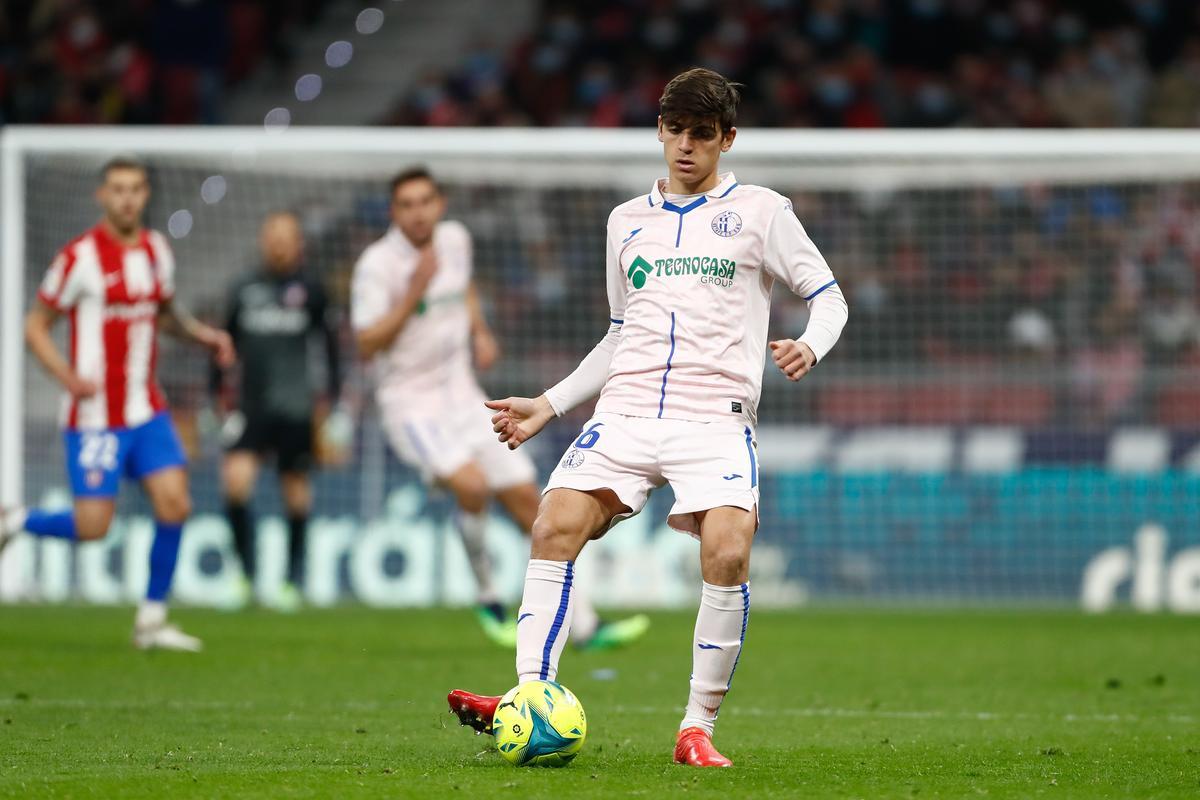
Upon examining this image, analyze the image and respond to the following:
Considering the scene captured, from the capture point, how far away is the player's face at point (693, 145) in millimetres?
5258

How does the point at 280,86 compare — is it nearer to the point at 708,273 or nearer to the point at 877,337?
the point at 877,337

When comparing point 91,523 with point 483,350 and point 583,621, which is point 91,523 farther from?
point 583,621

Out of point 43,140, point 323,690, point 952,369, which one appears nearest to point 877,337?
point 952,369

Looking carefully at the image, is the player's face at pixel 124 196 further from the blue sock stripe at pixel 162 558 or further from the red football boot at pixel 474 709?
the red football boot at pixel 474 709

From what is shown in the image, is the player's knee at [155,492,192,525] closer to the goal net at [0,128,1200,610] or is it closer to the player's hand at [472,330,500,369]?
the player's hand at [472,330,500,369]

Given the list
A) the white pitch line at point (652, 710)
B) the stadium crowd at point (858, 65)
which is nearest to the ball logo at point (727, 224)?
the white pitch line at point (652, 710)

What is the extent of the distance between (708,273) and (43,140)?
824cm

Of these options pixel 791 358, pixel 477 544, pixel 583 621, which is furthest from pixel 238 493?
pixel 791 358

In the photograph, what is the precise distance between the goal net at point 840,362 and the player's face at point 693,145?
22.9 feet

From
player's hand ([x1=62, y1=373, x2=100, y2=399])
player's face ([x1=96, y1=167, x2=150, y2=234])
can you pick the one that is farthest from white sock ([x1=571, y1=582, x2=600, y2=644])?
player's face ([x1=96, y1=167, x2=150, y2=234])

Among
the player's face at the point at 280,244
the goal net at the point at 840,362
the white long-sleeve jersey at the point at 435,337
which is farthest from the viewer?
the goal net at the point at 840,362

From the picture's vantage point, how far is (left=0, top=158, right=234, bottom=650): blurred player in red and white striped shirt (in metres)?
9.09

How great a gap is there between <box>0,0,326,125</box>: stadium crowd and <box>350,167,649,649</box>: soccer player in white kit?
9297mm

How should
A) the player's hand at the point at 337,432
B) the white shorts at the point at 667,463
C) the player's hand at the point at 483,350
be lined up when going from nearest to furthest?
the white shorts at the point at 667,463, the player's hand at the point at 483,350, the player's hand at the point at 337,432
